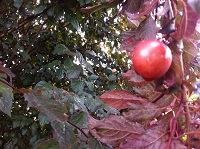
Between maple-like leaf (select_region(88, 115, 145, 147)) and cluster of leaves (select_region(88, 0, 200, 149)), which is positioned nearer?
cluster of leaves (select_region(88, 0, 200, 149))

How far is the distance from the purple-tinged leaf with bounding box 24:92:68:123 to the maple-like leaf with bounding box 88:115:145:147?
0.11 m

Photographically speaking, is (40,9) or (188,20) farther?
(40,9)

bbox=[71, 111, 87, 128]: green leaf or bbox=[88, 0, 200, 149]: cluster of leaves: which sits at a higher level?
bbox=[88, 0, 200, 149]: cluster of leaves

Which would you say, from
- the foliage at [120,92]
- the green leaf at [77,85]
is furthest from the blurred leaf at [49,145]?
the green leaf at [77,85]

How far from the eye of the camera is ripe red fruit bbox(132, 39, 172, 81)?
49cm

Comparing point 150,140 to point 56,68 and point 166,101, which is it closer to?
point 166,101

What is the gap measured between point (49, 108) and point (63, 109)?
0.11ft

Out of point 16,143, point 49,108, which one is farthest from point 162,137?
point 16,143

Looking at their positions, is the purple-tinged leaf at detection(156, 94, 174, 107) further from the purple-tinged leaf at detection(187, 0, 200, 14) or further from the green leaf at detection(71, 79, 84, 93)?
the green leaf at detection(71, 79, 84, 93)

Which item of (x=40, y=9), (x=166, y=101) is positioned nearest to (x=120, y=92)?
(x=166, y=101)

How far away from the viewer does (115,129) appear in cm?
65

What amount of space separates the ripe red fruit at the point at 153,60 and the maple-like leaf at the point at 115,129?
177 mm

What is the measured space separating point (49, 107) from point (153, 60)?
35cm

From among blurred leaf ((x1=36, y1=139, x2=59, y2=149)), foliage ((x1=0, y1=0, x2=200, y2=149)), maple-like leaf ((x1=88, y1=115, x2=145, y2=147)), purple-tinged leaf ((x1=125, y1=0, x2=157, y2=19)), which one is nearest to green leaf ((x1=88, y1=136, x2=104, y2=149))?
foliage ((x1=0, y1=0, x2=200, y2=149))
